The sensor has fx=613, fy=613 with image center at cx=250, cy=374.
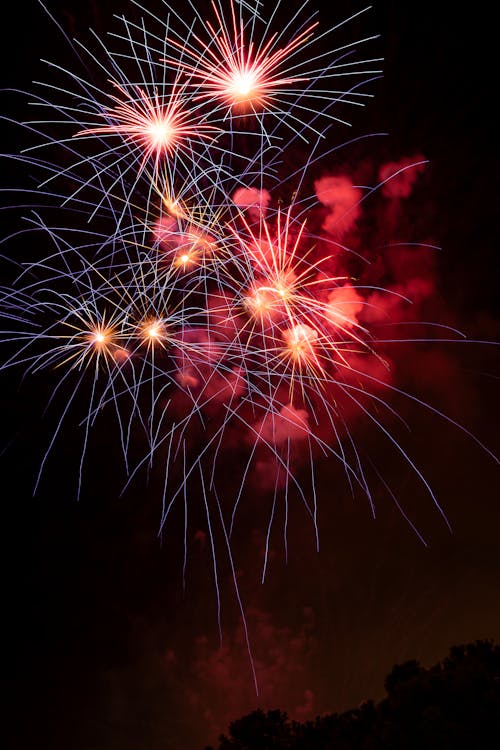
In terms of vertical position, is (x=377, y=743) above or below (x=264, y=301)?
below

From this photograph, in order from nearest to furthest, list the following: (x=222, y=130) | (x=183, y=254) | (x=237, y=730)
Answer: (x=222, y=130) → (x=183, y=254) → (x=237, y=730)

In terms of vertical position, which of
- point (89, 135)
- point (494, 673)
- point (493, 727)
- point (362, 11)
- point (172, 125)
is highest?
point (362, 11)

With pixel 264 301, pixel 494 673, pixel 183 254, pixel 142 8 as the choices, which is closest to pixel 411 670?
pixel 494 673

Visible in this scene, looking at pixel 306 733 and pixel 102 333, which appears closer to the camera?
pixel 102 333

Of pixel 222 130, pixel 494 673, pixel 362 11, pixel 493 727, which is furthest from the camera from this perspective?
pixel 494 673

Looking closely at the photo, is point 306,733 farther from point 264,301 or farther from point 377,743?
point 264,301

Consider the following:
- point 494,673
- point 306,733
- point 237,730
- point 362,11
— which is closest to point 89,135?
point 362,11
